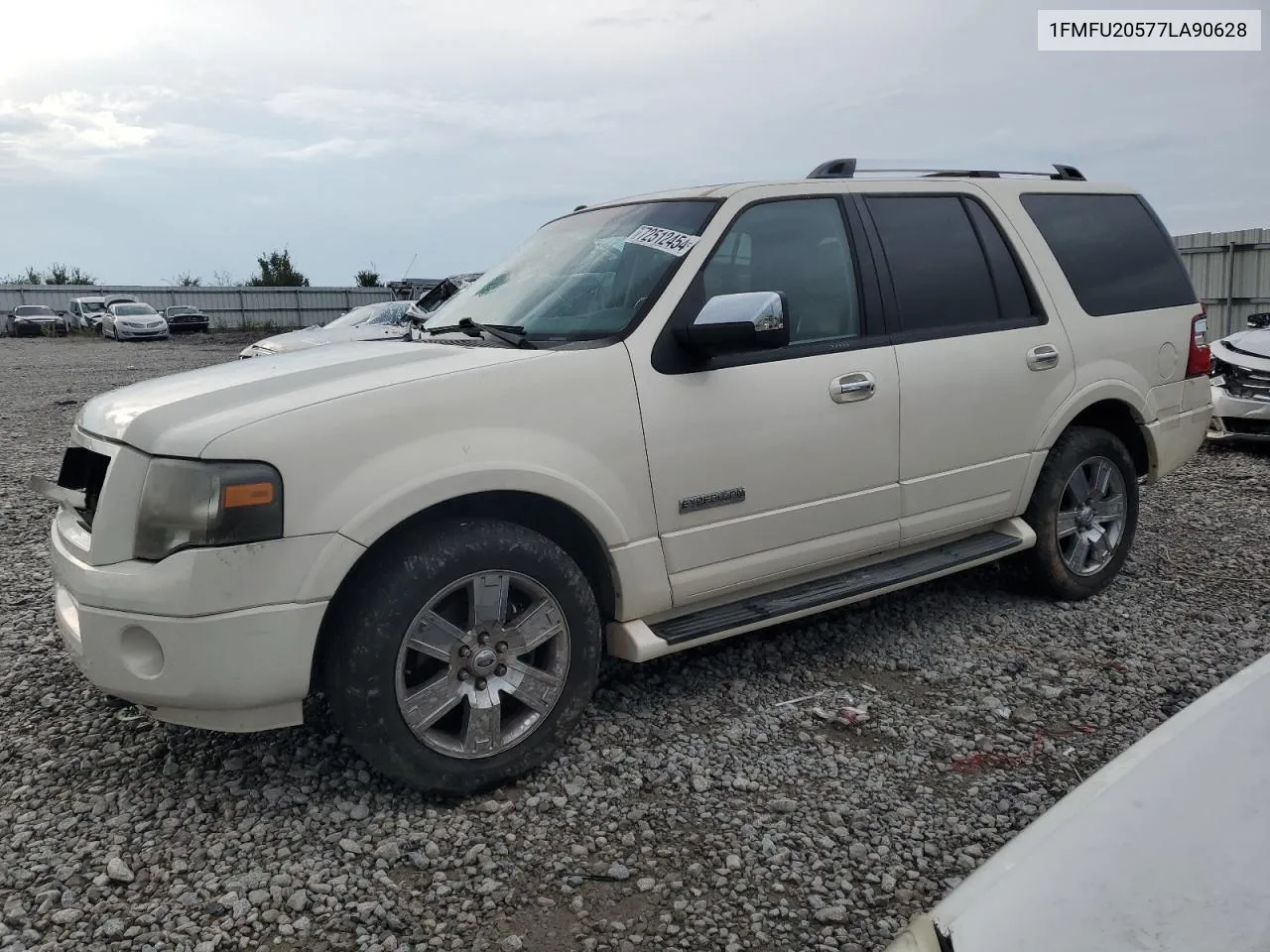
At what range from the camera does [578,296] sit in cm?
382

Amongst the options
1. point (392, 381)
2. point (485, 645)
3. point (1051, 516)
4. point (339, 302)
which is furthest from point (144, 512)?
point (339, 302)

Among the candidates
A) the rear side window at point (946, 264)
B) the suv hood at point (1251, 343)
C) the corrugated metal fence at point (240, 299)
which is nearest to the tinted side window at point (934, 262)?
the rear side window at point (946, 264)

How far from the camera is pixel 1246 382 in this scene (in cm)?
912

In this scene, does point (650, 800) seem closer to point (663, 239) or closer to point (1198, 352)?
point (663, 239)

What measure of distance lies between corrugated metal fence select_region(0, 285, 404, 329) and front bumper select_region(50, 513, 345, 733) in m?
38.9

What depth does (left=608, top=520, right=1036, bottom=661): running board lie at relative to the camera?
11.6 ft

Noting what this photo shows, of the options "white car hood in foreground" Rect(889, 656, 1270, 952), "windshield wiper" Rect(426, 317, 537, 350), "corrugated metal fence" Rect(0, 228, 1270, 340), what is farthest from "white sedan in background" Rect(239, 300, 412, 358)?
"corrugated metal fence" Rect(0, 228, 1270, 340)

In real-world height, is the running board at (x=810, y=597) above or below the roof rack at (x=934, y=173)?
below

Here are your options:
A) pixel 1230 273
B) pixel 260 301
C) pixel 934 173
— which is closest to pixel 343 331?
pixel 934 173

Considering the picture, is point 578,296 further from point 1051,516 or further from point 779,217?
point 1051,516

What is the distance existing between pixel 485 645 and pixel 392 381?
84cm

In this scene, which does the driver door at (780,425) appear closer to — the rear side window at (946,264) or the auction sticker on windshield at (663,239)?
the auction sticker on windshield at (663,239)

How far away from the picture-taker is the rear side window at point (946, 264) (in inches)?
167

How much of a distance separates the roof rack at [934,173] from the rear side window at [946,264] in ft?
0.67
